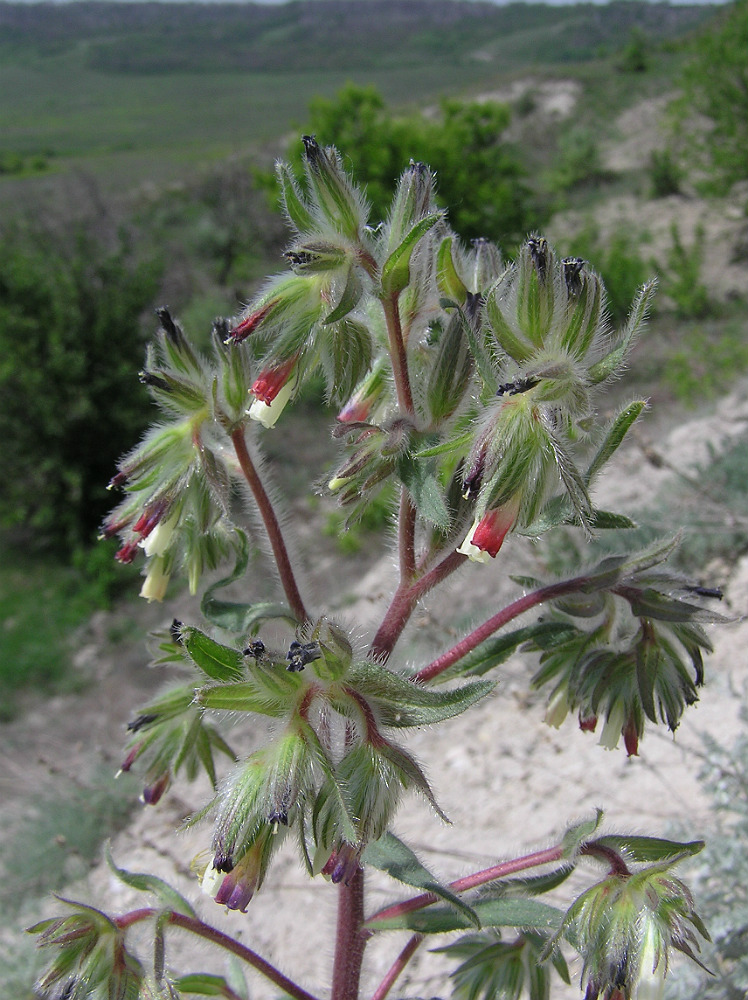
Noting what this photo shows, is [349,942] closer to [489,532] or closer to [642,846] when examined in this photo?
[642,846]

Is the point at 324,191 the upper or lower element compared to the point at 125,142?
upper

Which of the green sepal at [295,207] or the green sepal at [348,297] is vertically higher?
the green sepal at [295,207]

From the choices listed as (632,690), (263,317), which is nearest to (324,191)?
(263,317)

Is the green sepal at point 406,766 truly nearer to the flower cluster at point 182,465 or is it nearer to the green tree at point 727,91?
the flower cluster at point 182,465

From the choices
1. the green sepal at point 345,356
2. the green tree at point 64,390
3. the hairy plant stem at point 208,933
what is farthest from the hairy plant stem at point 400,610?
the green tree at point 64,390

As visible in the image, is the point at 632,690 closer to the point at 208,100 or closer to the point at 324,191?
the point at 324,191

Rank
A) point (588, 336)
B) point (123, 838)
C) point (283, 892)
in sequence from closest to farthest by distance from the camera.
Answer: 1. point (588, 336)
2. point (283, 892)
3. point (123, 838)
